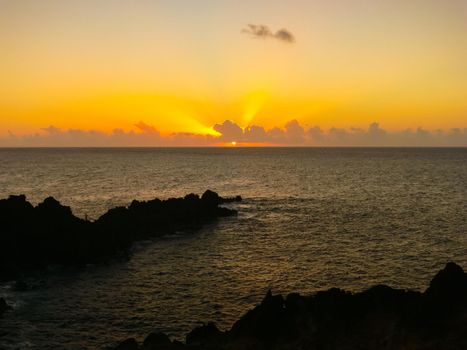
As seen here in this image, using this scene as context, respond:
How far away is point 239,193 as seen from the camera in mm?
120250

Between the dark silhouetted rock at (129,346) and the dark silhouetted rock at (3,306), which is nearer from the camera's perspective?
the dark silhouetted rock at (129,346)

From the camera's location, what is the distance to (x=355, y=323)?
26.5 meters

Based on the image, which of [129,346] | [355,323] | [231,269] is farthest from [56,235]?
[355,323]

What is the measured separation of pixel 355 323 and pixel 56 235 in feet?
125

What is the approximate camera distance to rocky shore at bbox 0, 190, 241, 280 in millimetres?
48531

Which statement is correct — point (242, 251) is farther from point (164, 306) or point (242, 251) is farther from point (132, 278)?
point (164, 306)

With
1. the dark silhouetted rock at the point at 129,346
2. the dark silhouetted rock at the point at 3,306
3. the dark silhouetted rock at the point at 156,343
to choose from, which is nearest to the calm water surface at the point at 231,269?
the dark silhouetted rock at the point at 3,306

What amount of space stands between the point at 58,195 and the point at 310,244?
71.8m

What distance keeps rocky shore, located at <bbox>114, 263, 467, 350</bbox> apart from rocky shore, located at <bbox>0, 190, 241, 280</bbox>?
995 inches

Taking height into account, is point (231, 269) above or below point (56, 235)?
below

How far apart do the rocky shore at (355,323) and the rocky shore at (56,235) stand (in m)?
25.3

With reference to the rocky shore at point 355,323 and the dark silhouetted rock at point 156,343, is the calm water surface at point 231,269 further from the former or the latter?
the rocky shore at point 355,323

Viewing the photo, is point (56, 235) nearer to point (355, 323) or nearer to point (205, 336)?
point (205, 336)

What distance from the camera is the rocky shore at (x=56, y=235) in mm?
48531
